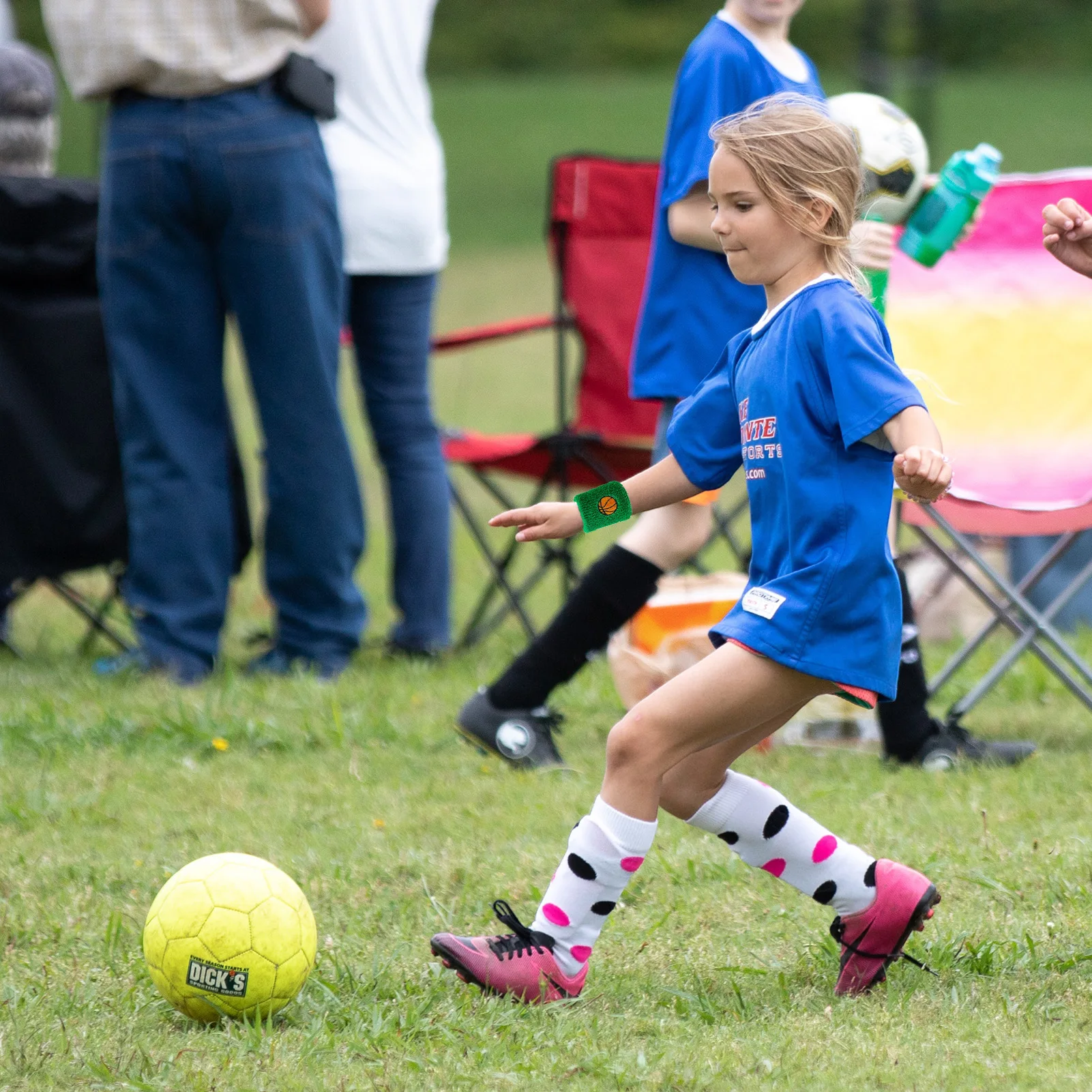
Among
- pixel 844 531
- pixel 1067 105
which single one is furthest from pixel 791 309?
pixel 1067 105

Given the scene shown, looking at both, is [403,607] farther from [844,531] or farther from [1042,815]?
[844,531]

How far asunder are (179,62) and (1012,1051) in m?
3.12

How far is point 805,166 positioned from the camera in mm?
2459

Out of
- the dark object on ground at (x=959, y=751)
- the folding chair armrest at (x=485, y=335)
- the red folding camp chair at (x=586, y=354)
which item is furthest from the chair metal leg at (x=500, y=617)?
the dark object on ground at (x=959, y=751)

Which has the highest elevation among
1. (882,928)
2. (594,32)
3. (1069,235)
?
(1069,235)

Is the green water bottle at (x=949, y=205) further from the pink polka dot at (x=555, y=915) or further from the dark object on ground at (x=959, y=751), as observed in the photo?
the pink polka dot at (x=555, y=915)

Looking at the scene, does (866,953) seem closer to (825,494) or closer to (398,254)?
(825,494)

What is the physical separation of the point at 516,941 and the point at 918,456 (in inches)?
36.9

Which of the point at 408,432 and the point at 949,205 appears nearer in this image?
the point at 949,205

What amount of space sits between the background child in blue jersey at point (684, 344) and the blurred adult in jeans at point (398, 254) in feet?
3.77

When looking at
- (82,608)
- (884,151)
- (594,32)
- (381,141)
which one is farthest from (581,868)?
(594,32)

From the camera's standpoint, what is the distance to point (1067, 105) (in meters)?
24.3

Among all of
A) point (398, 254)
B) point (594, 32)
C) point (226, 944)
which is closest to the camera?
point (226, 944)

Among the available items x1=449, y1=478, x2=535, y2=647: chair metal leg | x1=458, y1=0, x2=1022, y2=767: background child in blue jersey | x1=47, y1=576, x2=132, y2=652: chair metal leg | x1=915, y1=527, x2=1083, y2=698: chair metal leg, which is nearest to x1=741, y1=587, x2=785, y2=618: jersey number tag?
x1=458, y1=0, x2=1022, y2=767: background child in blue jersey
